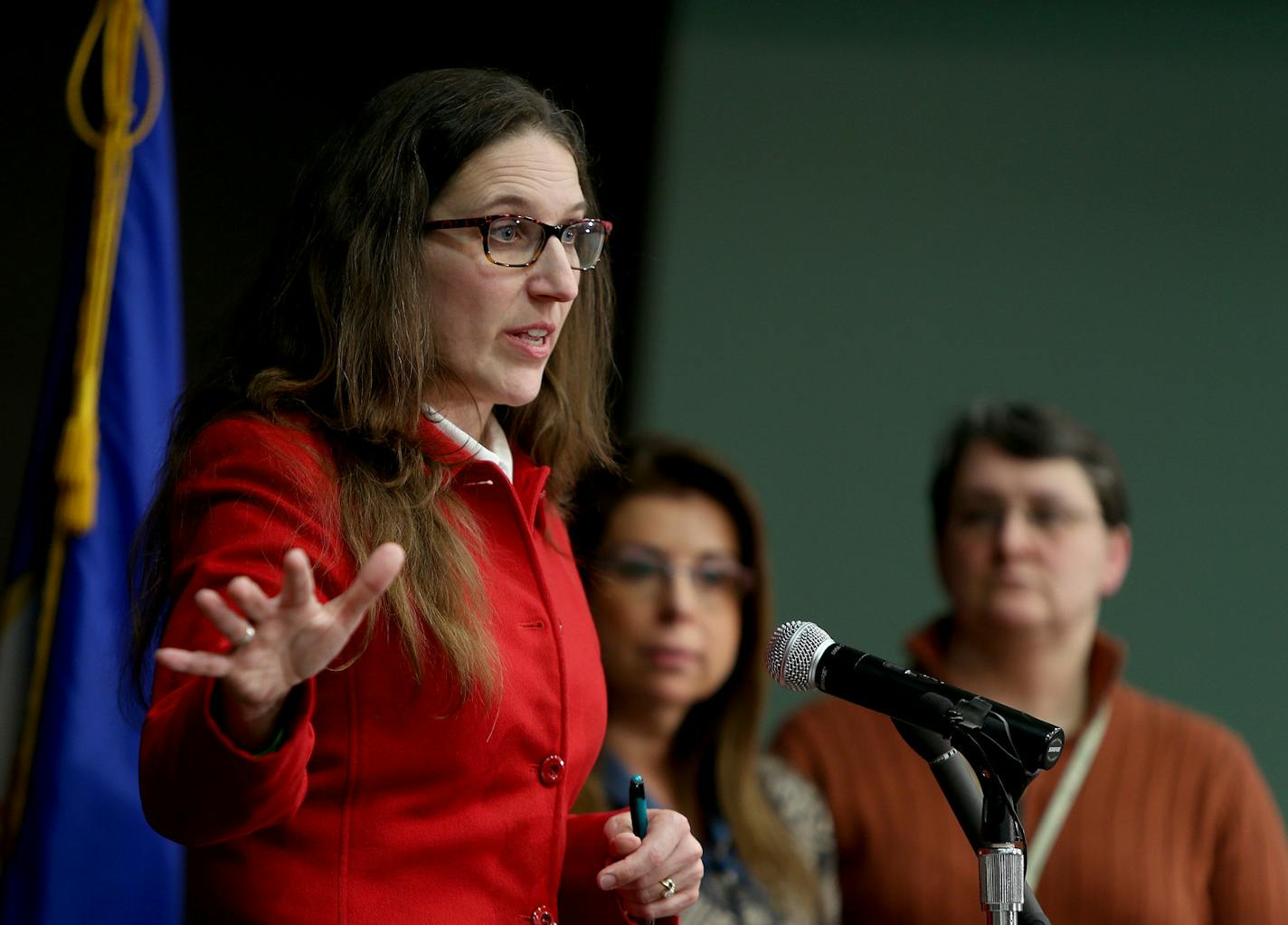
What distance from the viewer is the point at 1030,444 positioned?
2734 millimetres

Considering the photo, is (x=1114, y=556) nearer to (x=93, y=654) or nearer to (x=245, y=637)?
(x=93, y=654)

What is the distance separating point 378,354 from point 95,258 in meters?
0.62

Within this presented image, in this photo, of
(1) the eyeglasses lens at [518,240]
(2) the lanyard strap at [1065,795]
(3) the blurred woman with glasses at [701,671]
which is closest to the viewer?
(1) the eyeglasses lens at [518,240]

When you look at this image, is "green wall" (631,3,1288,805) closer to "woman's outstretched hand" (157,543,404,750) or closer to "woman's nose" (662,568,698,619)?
"woman's nose" (662,568,698,619)

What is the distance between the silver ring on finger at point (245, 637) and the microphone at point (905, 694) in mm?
435

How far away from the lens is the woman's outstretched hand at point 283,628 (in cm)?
99

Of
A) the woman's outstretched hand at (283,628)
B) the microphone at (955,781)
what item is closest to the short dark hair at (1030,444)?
the microphone at (955,781)

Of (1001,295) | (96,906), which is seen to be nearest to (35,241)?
(96,906)

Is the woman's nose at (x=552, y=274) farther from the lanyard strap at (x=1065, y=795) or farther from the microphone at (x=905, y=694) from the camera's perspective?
the lanyard strap at (x=1065, y=795)

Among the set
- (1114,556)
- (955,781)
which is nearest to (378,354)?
(955,781)

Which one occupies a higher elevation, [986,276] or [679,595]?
[986,276]

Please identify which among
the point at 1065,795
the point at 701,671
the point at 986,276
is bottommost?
the point at 1065,795

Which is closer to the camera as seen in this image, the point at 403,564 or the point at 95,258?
the point at 403,564

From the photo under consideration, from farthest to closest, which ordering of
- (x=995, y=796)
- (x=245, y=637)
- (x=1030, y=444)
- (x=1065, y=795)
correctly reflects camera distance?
1. (x=1030, y=444)
2. (x=1065, y=795)
3. (x=995, y=796)
4. (x=245, y=637)
